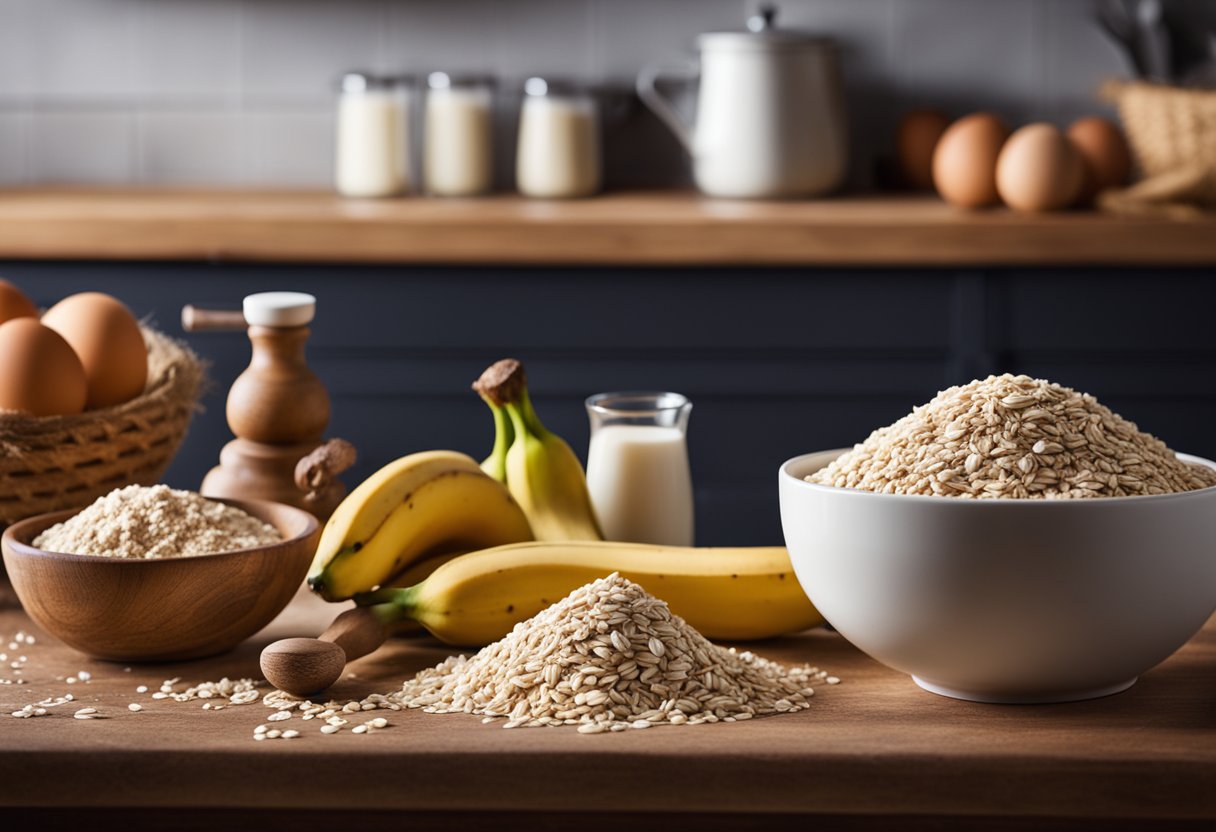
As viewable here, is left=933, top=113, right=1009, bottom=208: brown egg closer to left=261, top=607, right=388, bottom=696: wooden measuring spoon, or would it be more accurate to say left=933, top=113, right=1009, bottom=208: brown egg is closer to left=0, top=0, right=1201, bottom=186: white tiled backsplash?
left=0, top=0, right=1201, bottom=186: white tiled backsplash

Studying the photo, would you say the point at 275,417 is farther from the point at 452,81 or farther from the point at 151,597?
the point at 452,81

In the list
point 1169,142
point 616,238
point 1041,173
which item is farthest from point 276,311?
point 1169,142

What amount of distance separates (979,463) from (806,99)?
6.75 feet

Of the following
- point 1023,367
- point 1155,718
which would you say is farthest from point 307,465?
point 1023,367

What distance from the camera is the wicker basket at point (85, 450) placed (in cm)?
111

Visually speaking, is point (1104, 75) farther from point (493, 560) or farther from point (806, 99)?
point (493, 560)

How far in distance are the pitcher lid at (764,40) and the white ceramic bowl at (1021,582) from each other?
2014mm

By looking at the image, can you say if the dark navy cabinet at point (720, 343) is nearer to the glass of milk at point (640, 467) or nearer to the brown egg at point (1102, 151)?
the brown egg at point (1102, 151)

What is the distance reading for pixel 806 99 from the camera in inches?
110

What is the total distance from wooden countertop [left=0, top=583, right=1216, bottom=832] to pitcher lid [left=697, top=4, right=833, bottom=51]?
6.85 feet

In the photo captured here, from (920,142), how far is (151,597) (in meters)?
2.29

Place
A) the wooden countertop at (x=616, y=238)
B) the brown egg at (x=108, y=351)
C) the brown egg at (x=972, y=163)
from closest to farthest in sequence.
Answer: the brown egg at (x=108, y=351) < the wooden countertop at (x=616, y=238) < the brown egg at (x=972, y=163)

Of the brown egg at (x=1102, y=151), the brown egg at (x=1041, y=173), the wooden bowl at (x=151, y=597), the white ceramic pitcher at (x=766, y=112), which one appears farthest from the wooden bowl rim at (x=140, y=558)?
the brown egg at (x=1102, y=151)

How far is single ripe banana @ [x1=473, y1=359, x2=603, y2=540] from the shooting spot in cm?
114
